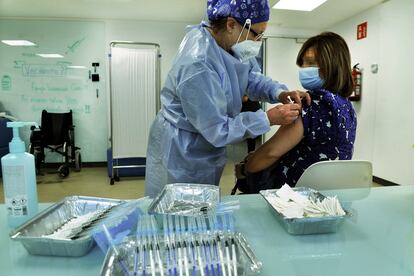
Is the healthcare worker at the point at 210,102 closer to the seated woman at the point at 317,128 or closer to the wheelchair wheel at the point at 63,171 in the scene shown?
the seated woman at the point at 317,128

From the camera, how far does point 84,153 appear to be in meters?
4.54

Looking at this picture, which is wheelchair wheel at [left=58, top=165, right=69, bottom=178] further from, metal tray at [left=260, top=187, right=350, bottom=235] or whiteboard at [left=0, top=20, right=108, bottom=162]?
metal tray at [left=260, top=187, right=350, bottom=235]

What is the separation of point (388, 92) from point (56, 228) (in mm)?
3640

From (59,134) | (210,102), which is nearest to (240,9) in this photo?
(210,102)

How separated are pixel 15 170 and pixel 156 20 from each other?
4.16 m

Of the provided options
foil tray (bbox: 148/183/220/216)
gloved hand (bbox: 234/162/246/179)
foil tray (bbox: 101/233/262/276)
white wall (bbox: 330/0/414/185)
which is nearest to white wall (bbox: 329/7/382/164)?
white wall (bbox: 330/0/414/185)

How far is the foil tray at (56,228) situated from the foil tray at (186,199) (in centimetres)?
12

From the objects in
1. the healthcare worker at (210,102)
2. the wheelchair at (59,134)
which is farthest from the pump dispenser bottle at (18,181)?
the wheelchair at (59,134)

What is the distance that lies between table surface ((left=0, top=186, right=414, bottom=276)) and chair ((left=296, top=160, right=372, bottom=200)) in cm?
24

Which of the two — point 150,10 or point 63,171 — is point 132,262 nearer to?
point 63,171

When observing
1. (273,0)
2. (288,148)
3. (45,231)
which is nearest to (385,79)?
(273,0)

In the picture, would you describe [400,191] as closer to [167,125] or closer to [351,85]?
[351,85]

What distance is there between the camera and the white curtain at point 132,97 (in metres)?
3.58

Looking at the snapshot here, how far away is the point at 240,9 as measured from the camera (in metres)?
1.03
